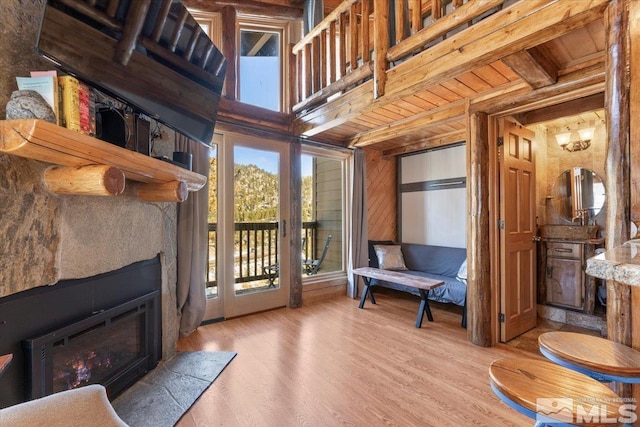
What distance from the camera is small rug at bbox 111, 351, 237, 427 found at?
1.69 m

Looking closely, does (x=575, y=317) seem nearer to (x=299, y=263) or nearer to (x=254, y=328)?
(x=299, y=263)

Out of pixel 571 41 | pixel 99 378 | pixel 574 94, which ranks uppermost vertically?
pixel 571 41

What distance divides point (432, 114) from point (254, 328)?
2.98 m

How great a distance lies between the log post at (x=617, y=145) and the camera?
4.25ft

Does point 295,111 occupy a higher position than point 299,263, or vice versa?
point 295,111

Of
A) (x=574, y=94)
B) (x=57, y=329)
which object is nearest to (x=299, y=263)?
(x=57, y=329)

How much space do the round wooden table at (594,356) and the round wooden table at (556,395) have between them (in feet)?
0.13

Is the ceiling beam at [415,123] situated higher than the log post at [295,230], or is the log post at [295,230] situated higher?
the ceiling beam at [415,123]

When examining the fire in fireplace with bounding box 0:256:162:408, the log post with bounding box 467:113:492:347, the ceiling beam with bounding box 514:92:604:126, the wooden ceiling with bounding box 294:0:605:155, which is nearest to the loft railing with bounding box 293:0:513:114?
the wooden ceiling with bounding box 294:0:605:155

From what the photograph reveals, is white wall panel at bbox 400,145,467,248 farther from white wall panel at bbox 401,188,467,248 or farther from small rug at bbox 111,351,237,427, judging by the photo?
small rug at bbox 111,351,237,427

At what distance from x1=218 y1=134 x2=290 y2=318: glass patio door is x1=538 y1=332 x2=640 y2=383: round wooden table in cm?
290

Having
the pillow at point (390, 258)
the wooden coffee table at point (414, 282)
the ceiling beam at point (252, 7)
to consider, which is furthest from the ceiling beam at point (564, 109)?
the ceiling beam at point (252, 7)

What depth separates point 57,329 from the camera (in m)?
1.44

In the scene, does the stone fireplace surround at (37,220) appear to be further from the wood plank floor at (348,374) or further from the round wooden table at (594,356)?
the round wooden table at (594,356)
